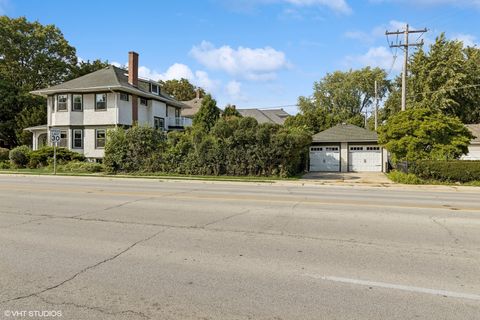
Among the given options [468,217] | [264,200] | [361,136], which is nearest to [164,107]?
[361,136]

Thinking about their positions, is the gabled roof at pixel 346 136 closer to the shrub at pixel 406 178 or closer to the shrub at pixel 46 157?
the shrub at pixel 406 178

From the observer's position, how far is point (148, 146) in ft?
90.3

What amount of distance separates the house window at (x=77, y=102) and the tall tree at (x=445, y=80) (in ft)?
112

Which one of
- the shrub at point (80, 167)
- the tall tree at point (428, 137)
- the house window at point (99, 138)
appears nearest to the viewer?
the tall tree at point (428, 137)

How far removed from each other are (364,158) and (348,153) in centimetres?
134

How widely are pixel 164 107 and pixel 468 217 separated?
35.3 m

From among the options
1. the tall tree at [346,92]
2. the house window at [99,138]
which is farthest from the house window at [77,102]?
the tall tree at [346,92]

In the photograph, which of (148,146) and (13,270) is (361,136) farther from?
(13,270)

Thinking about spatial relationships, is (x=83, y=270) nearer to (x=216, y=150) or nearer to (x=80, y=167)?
(x=216, y=150)

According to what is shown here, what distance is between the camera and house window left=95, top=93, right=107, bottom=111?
34312 mm

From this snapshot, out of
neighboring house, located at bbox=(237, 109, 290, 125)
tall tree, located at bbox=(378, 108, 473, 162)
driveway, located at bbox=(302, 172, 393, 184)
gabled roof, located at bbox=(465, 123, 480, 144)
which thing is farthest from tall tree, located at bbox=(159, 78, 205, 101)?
tall tree, located at bbox=(378, 108, 473, 162)

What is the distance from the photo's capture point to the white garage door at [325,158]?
1282 inches

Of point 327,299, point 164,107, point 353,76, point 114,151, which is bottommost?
point 327,299

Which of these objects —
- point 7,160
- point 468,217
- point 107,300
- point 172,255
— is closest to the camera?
point 107,300
